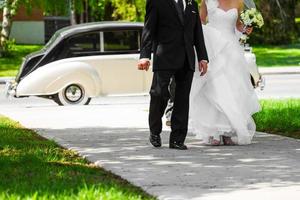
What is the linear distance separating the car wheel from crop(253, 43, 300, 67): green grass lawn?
52.1 ft

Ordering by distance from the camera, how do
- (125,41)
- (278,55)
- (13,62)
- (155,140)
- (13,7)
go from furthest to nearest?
(278,55), (13,62), (13,7), (125,41), (155,140)

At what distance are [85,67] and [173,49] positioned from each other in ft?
27.5

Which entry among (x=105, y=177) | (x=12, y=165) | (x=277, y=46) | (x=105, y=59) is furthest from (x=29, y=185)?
(x=277, y=46)

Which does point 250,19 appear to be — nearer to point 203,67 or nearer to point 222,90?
point 222,90

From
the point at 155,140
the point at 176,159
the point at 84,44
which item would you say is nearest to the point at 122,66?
the point at 84,44

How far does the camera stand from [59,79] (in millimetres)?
17844

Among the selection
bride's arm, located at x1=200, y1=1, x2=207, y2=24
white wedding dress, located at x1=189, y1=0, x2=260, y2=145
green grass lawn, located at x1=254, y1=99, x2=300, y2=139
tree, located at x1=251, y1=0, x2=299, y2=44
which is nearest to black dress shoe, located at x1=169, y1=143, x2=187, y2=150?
white wedding dress, located at x1=189, y1=0, x2=260, y2=145

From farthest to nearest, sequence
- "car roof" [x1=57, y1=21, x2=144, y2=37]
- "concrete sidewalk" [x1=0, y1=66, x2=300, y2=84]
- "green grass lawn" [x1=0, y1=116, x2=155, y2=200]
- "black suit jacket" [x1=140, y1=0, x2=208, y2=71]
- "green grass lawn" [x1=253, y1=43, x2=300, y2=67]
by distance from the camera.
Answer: "green grass lawn" [x1=253, y1=43, x2=300, y2=67], "concrete sidewalk" [x1=0, y1=66, x2=300, y2=84], "car roof" [x1=57, y1=21, x2=144, y2=37], "black suit jacket" [x1=140, y1=0, x2=208, y2=71], "green grass lawn" [x1=0, y1=116, x2=155, y2=200]

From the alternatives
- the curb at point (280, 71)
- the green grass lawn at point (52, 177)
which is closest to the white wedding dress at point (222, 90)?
the green grass lawn at point (52, 177)

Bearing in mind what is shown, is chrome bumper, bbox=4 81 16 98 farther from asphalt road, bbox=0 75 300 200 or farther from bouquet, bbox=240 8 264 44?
bouquet, bbox=240 8 264 44

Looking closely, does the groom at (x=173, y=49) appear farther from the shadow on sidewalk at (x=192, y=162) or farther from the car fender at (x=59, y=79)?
the car fender at (x=59, y=79)

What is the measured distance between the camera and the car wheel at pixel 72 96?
1811 centimetres

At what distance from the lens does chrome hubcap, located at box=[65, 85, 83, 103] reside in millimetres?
18188

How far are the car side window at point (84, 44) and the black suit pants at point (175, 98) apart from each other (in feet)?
27.5
